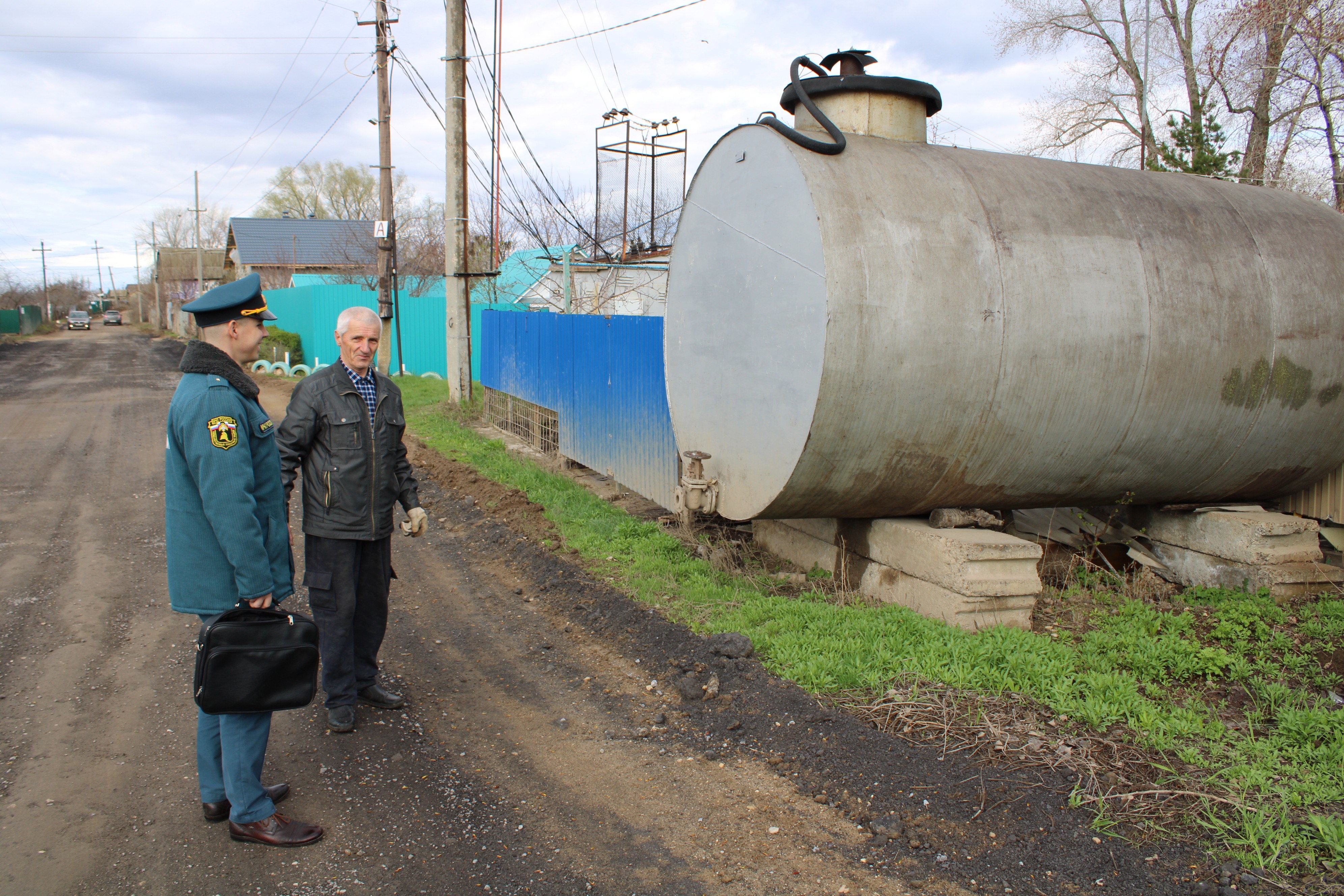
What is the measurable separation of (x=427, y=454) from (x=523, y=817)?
8.15 m

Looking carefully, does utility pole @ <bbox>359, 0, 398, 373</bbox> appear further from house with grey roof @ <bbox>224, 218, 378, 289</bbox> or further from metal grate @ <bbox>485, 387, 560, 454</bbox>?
house with grey roof @ <bbox>224, 218, 378, 289</bbox>

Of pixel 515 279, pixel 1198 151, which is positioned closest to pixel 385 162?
pixel 515 279

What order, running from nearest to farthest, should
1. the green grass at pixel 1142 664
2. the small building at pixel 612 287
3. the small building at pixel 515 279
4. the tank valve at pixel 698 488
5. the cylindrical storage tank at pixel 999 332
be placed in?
the green grass at pixel 1142 664
the cylindrical storage tank at pixel 999 332
the tank valve at pixel 698 488
the small building at pixel 612 287
the small building at pixel 515 279

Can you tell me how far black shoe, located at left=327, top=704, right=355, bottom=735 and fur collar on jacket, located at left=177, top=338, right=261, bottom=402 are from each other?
64.4 inches

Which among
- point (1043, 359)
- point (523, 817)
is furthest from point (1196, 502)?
point (523, 817)

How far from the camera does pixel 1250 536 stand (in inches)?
217

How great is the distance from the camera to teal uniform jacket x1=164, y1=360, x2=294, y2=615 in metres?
3.07

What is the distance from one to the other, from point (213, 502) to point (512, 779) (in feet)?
5.41

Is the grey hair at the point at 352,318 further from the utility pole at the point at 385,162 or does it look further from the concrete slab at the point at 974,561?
the utility pole at the point at 385,162

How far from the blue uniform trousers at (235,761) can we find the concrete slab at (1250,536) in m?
5.67

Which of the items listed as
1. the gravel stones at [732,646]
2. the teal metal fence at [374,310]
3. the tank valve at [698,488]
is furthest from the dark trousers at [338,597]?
the teal metal fence at [374,310]

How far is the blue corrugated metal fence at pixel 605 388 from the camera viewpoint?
25.4ft

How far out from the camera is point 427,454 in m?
11.0

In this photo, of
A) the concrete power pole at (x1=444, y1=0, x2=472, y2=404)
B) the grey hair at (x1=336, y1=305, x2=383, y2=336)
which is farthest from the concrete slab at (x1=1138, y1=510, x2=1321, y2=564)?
the concrete power pole at (x1=444, y1=0, x2=472, y2=404)
